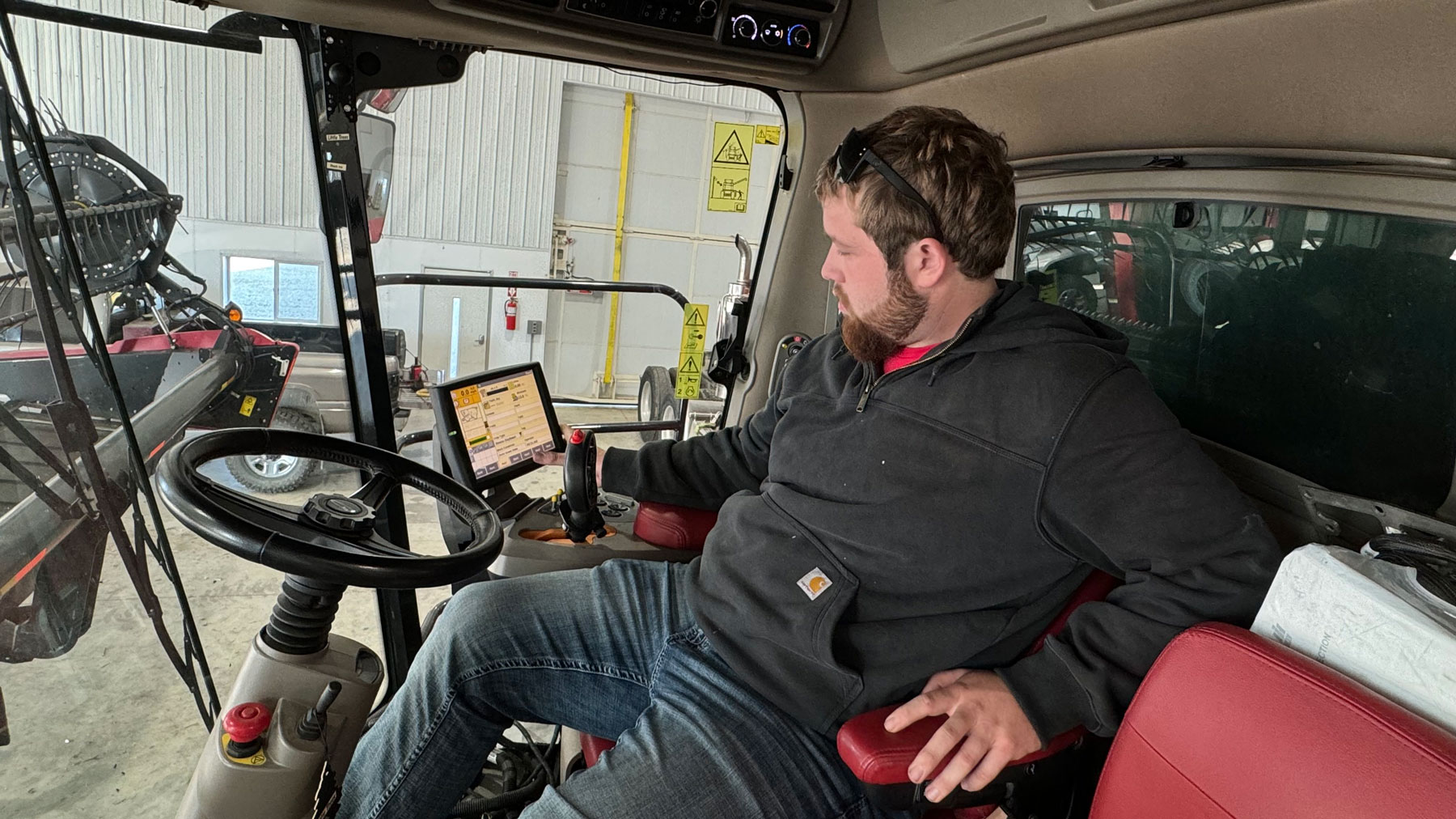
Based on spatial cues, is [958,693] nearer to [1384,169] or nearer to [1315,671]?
[1315,671]

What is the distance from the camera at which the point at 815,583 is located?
4.30ft

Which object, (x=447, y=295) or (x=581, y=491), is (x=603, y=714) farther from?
(x=447, y=295)

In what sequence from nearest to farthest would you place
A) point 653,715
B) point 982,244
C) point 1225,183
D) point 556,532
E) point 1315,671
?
point 1315,671
point 653,715
point 982,244
point 1225,183
point 556,532

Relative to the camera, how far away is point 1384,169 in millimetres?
1216

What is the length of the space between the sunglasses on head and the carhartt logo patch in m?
0.55

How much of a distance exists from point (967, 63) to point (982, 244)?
803 millimetres

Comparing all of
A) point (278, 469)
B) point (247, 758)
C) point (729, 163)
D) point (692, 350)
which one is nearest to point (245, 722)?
point (247, 758)

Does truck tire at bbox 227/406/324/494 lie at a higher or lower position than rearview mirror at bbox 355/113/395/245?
lower

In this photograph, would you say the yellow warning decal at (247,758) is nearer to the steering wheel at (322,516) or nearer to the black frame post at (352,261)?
the steering wheel at (322,516)

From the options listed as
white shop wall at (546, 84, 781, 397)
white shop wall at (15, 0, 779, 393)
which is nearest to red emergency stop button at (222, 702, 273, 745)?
white shop wall at (15, 0, 779, 393)

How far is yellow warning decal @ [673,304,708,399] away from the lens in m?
2.91

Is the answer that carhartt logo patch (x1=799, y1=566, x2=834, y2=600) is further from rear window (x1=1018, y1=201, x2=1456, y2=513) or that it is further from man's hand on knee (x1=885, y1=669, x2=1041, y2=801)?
rear window (x1=1018, y1=201, x2=1456, y2=513)

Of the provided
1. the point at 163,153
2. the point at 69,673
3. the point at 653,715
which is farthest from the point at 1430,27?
the point at 163,153

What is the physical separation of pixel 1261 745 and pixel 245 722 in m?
1.23
